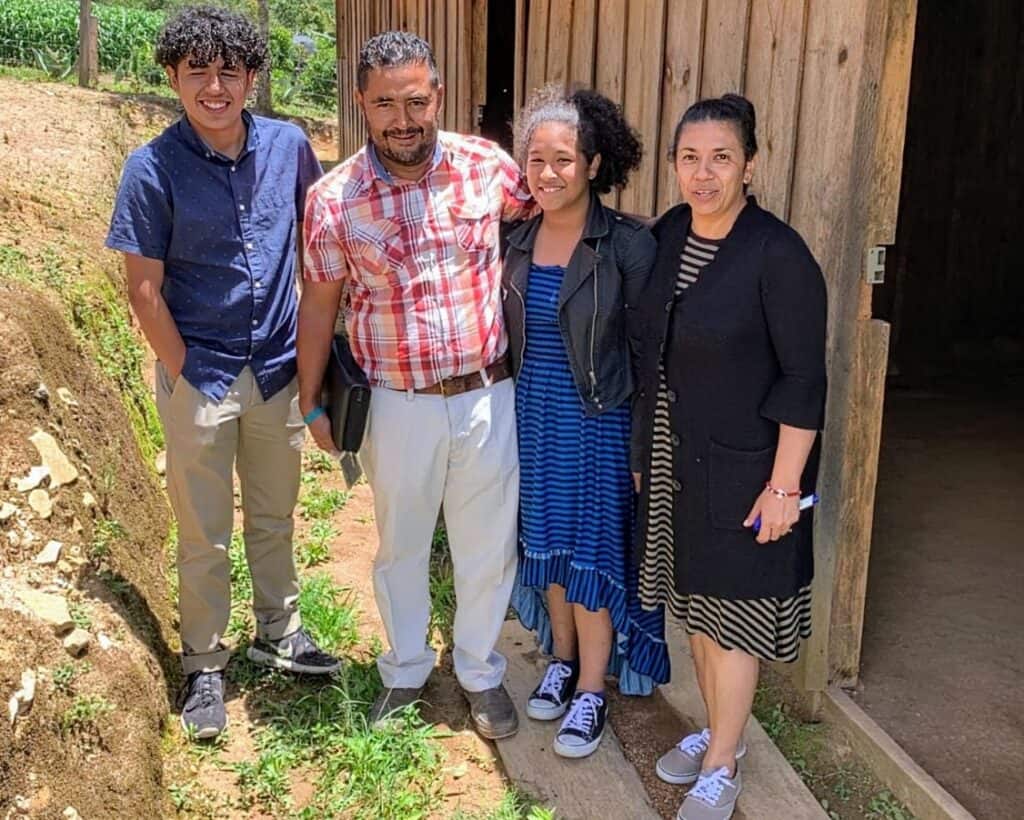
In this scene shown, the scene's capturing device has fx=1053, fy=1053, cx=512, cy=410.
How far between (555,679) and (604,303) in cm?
120

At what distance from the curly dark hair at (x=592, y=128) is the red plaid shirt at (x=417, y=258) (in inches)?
7.7

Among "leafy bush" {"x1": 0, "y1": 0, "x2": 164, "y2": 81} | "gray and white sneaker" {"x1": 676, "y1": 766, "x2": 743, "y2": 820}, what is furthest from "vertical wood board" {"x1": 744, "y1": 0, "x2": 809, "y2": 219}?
"leafy bush" {"x1": 0, "y1": 0, "x2": 164, "y2": 81}

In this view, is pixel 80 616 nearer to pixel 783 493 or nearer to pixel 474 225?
pixel 474 225

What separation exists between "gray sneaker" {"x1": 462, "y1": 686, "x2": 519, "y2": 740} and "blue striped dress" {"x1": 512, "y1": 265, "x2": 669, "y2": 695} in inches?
15.3

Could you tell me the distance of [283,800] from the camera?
111 inches

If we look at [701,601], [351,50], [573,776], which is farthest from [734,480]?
[351,50]

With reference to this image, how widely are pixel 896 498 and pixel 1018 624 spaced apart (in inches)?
47.5

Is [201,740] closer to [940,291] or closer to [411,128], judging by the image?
[411,128]

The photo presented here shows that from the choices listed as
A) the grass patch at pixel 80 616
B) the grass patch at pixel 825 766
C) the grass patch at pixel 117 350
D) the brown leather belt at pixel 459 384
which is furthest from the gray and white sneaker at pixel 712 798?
the grass patch at pixel 117 350

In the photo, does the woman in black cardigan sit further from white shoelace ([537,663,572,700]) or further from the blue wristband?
the blue wristband

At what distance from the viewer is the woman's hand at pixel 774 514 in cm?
239

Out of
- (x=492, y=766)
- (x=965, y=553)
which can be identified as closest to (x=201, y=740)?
(x=492, y=766)

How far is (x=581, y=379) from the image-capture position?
8.95 feet

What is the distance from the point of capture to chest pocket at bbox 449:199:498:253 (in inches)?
109
